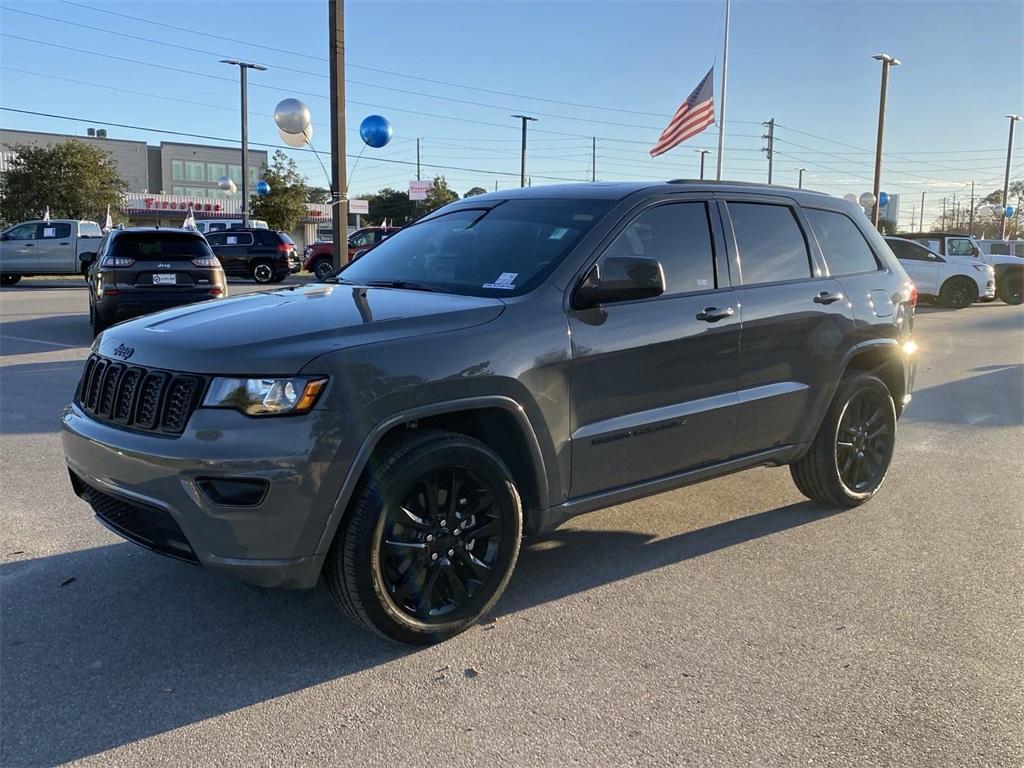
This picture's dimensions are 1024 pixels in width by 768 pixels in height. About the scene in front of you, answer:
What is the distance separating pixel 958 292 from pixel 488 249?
20.7m

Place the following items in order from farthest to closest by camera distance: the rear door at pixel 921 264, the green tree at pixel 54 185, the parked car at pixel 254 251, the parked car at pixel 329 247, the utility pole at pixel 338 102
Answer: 1. the green tree at pixel 54 185
2. the parked car at pixel 329 247
3. the parked car at pixel 254 251
4. the rear door at pixel 921 264
5. the utility pole at pixel 338 102

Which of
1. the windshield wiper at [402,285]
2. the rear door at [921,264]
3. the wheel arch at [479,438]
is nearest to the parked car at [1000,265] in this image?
the rear door at [921,264]

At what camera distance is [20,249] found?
80.9 ft

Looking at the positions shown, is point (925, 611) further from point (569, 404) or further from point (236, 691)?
point (236, 691)

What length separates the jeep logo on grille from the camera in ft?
10.8

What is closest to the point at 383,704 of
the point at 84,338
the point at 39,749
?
the point at 39,749

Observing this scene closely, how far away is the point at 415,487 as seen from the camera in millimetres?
3232

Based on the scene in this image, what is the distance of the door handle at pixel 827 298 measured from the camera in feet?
15.4

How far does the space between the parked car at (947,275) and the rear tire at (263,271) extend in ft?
58.4

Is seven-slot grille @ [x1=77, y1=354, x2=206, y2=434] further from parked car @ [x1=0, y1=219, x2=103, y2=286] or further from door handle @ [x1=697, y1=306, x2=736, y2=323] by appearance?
parked car @ [x1=0, y1=219, x2=103, y2=286]

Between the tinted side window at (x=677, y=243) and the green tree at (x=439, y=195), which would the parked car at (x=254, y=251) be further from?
the green tree at (x=439, y=195)

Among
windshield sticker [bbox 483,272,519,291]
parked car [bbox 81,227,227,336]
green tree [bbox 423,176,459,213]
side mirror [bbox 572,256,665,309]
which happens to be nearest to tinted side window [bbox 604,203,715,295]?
side mirror [bbox 572,256,665,309]

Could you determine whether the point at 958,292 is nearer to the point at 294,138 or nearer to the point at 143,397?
the point at 294,138

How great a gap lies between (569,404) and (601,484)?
445 millimetres
